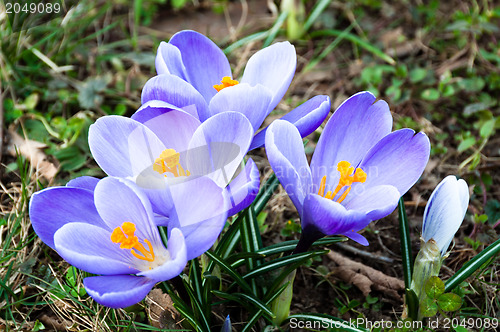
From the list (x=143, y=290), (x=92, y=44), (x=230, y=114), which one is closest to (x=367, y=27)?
(x=92, y=44)

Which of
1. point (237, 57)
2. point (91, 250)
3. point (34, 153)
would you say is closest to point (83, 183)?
point (91, 250)

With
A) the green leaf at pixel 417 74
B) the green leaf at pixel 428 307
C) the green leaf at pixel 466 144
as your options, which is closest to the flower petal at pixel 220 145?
the green leaf at pixel 428 307

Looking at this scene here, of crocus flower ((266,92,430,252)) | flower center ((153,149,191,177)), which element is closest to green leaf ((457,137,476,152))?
crocus flower ((266,92,430,252))

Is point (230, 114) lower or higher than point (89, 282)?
higher

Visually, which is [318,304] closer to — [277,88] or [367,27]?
[277,88]

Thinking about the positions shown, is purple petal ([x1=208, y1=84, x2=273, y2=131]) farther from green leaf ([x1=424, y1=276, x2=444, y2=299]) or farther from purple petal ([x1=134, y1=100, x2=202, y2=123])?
green leaf ([x1=424, y1=276, x2=444, y2=299])

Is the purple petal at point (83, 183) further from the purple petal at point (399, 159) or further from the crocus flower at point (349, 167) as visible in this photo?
the purple petal at point (399, 159)

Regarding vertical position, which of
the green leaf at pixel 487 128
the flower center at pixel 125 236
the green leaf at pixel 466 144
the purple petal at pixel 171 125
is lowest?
the green leaf at pixel 466 144
